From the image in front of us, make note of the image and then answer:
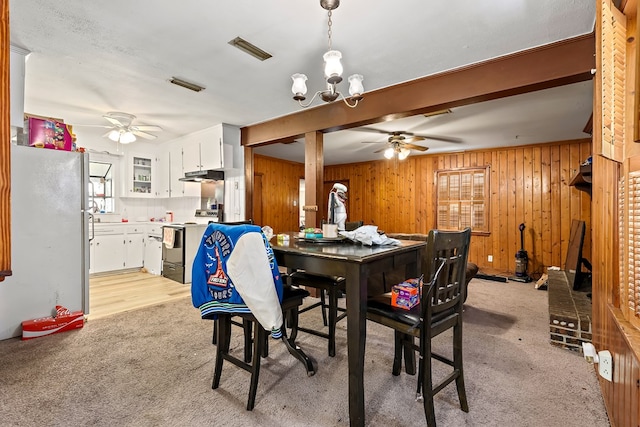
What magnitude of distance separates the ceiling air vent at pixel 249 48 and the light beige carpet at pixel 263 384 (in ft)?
7.67

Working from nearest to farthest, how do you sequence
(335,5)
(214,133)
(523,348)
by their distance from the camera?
(335,5), (523,348), (214,133)

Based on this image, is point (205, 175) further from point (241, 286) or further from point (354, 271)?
point (354, 271)

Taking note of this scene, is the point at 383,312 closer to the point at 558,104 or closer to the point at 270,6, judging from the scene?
the point at 270,6

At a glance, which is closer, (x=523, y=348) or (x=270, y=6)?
(x=270, y=6)

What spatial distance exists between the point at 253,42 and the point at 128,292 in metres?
3.57

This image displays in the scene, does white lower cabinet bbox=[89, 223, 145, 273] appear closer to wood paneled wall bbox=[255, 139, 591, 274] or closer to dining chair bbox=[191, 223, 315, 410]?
wood paneled wall bbox=[255, 139, 591, 274]

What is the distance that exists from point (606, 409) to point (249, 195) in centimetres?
423

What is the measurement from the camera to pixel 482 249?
232 inches

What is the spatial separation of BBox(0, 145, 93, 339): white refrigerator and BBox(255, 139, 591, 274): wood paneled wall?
3.94m

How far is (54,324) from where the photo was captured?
8.92 feet

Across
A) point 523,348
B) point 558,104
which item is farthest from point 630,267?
point 558,104

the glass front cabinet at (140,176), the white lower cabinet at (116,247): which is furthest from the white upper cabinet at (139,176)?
the white lower cabinet at (116,247)

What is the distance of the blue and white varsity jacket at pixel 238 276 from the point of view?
64.7 inches

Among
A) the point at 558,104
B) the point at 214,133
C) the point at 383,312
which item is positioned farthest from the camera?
the point at 214,133
